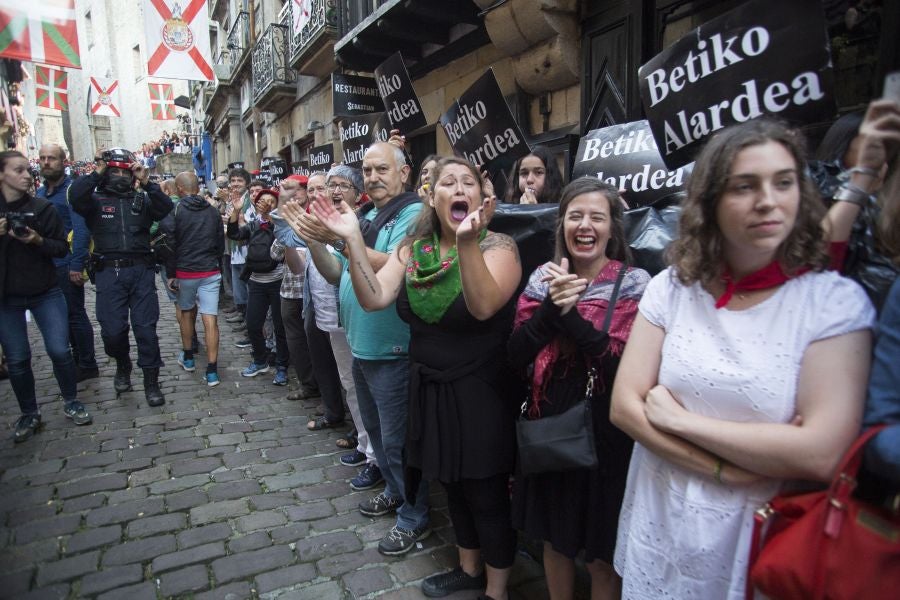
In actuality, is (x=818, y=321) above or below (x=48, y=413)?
above

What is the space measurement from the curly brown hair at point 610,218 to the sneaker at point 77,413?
4256 mm

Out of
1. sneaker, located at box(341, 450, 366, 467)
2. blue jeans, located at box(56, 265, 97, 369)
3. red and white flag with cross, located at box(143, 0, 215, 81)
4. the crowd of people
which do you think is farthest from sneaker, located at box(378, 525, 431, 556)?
red and white flag with cross, located at box(143, 0, 215, 81)

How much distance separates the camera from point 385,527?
307 cm

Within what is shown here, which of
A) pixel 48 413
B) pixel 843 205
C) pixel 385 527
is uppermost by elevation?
pixel 843 205

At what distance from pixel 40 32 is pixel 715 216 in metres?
6.89

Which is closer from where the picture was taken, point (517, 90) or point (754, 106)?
point (754, 106)

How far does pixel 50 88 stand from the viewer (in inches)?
392

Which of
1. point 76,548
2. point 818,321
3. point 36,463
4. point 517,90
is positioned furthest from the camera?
point 517,90

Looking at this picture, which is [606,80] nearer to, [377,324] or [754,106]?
[754,106]

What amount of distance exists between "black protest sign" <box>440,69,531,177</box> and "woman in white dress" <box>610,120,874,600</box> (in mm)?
2237

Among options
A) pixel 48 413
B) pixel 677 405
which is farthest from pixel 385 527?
pixel 48 413

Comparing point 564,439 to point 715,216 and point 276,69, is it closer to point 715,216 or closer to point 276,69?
point 715,216

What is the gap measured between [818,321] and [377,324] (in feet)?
6.58

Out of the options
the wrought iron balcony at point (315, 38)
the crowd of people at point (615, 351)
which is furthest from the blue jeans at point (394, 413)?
the wrought iron balcony at point (315, 38)
